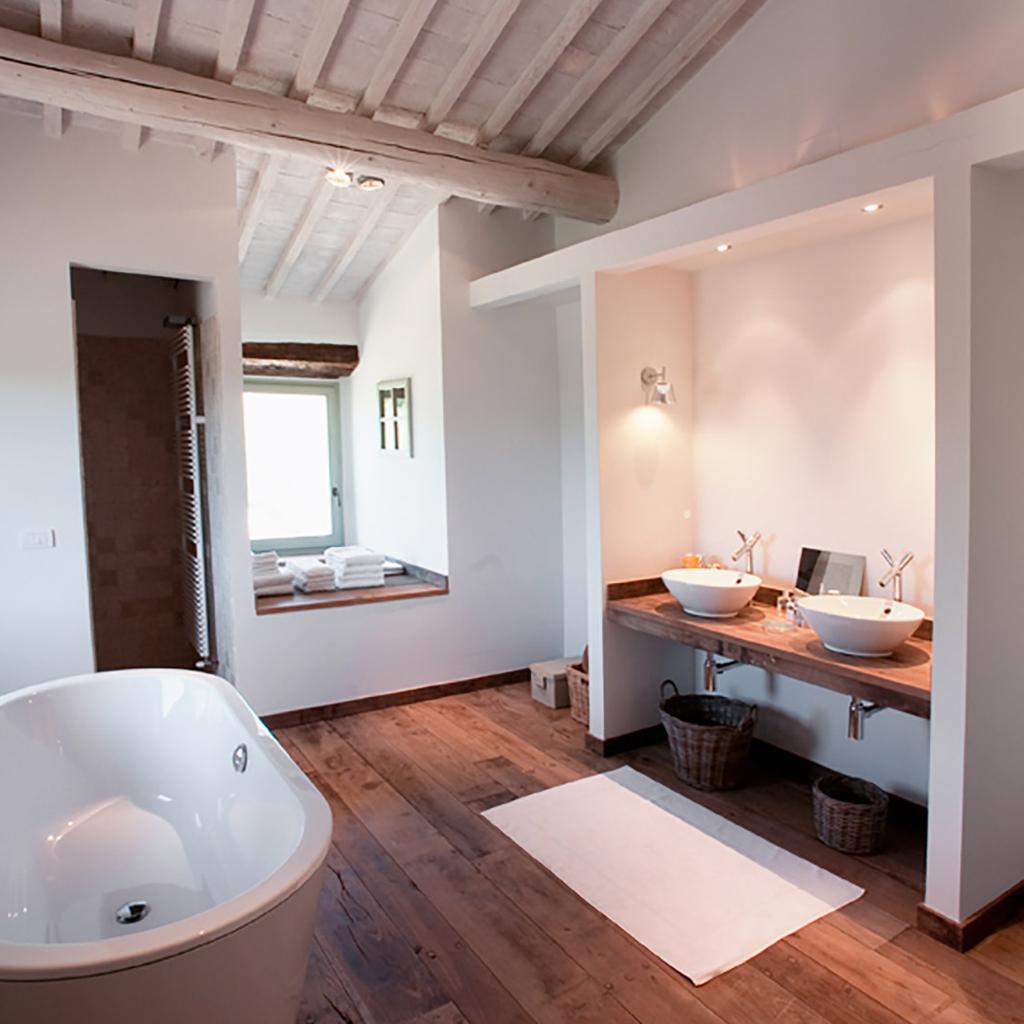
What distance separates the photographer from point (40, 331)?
12.1ft

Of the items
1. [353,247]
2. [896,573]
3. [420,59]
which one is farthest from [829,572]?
[353,247]

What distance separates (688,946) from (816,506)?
1.87 meters

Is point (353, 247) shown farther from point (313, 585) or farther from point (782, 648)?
point (782, 648)

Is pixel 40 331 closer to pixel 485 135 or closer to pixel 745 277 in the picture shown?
pixel 485 135

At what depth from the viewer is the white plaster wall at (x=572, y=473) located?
492 centimetres

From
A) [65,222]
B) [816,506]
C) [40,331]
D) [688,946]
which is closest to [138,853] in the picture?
[688,946]

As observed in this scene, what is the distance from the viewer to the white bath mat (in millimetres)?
2492

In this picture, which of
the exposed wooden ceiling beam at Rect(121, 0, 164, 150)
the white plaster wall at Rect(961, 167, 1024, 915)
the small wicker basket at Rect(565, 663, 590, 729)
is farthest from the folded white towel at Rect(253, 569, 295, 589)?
the white plaster wall at Rect(961, 167, 1024, 915)

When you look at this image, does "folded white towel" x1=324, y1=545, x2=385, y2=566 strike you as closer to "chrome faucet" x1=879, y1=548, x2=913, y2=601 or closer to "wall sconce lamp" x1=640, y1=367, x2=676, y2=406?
"wall sconce lamp" x1=640, y1=367, x2=676, y2=406

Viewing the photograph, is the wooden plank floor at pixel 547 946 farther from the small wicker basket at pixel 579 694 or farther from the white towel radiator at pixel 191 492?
the white towel radiator at pixel 191 492

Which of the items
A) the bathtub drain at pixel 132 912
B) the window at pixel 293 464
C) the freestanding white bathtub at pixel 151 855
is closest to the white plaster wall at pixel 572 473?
the window at pixel 293 464

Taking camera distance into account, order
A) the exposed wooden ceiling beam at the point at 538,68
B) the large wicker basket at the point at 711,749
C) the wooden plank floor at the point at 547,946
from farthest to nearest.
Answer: the large wicker basket at the point at 711,749, the exposed wooden ceiling beam at the point at 538,68, the wooden plank floor at the point at 547,946

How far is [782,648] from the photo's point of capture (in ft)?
9.70

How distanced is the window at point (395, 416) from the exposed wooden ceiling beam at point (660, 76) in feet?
5.54
